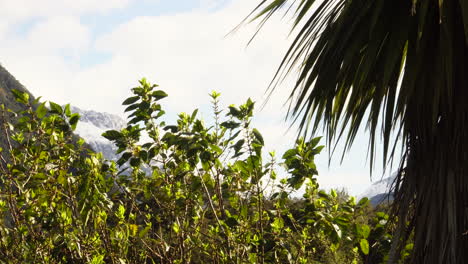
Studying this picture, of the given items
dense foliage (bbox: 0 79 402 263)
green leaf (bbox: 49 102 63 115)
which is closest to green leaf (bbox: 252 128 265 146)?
dense foliage (bbox: 0 79 402 263)

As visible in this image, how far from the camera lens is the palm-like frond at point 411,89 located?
78.6 inches

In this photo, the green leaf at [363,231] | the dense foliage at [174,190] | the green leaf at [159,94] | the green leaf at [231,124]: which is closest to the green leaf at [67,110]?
the dense foliage at [174,190]

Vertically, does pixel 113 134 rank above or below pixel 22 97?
below

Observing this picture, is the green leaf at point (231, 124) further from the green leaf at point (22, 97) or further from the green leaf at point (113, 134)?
the green leaf at point (22, 97)

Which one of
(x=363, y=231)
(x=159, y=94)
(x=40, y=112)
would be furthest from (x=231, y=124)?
(x=40, y=112)

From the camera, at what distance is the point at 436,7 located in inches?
82.7

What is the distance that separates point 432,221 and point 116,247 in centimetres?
197

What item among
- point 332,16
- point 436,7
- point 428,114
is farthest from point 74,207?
point 436,7

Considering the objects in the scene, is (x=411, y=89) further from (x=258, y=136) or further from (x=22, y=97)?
(x=22, y=97)

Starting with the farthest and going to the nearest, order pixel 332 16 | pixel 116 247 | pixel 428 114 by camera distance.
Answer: pixel 116 247, pixel 332 16, pixel 428 114

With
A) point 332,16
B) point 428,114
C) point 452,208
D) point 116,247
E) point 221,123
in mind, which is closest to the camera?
point 452,208

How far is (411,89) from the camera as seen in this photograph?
6.61 feet

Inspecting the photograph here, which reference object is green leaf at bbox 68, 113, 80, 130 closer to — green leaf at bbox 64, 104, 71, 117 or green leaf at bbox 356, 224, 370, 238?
green leaf at bbox 64, 104, 71, 117

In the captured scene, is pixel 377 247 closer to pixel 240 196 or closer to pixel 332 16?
pixel 240 196
